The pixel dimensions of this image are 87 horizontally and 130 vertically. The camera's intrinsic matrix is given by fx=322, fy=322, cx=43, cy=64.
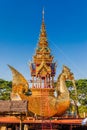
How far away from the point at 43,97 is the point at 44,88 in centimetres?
116

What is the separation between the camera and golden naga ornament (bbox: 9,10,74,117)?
35.3m

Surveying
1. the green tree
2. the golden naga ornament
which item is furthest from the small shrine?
the green tree

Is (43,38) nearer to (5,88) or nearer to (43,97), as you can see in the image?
(43,97)

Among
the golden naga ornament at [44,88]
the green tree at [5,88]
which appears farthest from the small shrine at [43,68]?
the green tree at [5,88]

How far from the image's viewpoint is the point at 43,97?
1411 inches

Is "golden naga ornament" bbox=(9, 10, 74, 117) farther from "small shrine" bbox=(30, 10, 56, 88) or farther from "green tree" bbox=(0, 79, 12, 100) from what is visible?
"green tree" bbox=(0, 79, 12, 100)

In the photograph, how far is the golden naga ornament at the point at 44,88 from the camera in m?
35.3

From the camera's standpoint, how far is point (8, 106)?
25250 mm

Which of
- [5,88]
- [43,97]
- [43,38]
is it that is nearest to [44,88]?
[43,97]

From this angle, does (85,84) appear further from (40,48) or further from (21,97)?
(21,97)

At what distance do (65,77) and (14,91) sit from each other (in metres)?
6.06

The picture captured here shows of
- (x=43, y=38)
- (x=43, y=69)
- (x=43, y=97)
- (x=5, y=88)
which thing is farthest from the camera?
(x=5, y=88)

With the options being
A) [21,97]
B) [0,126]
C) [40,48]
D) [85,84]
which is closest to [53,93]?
[21,97]

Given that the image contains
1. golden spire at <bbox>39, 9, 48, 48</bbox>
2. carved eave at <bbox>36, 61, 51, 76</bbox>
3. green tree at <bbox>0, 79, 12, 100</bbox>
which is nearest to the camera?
carved eave at <bbox>36, 61, 51, 76</bbox>
